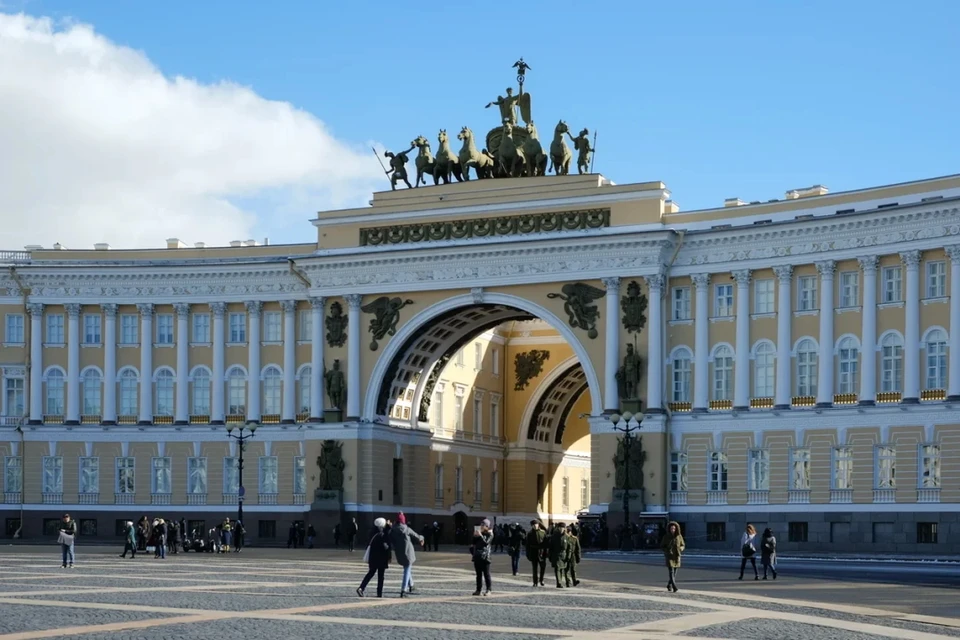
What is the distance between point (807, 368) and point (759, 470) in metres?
4.37

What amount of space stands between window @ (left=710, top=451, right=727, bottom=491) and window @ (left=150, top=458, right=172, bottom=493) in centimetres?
2559

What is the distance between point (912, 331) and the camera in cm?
6112

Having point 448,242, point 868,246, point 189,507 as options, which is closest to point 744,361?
point 868,246

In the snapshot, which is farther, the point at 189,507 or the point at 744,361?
the point at 189,507

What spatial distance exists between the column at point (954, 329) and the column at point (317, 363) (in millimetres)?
27596

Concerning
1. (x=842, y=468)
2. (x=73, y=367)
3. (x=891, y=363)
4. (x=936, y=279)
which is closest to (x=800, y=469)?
(x=842, y=468)

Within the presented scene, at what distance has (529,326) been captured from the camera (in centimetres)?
8656

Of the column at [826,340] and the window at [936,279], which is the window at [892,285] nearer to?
the window at [936,279]

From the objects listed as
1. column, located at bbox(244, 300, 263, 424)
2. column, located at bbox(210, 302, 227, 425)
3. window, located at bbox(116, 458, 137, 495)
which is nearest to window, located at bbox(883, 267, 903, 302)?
column, located at bbox(244, 300, 263, 424)

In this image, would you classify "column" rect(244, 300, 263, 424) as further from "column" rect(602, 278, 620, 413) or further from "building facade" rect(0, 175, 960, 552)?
"column" rect(602, 278, 620, 413)

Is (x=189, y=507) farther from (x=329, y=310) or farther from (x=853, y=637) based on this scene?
(x=853, y=637)

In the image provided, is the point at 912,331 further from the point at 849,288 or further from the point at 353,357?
the point at 353,357

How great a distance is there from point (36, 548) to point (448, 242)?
21.1m

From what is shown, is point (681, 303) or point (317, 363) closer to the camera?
point (681, 303)
